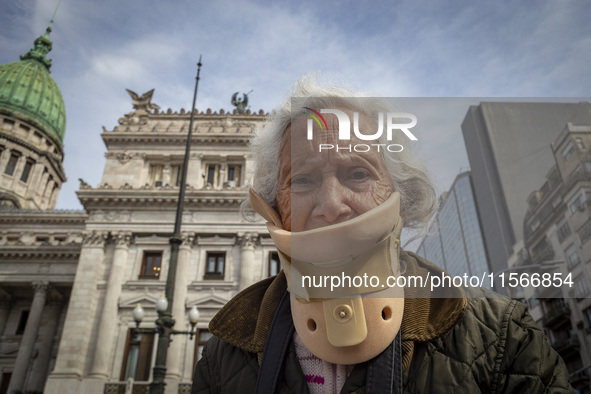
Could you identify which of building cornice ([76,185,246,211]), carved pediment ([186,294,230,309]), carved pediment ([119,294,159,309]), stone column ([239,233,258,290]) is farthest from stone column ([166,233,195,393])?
stone column ([239,233,258,290])

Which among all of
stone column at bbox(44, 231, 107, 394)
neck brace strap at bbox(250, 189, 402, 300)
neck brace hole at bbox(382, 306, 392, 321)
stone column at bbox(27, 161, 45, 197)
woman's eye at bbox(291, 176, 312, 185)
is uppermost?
stone column at bbox(27, 161, 45, 197)

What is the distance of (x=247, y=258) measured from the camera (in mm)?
22391

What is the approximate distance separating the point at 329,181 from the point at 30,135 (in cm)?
6568

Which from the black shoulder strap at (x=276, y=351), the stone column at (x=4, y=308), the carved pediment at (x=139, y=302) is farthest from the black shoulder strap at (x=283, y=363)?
the stone column at (x=4, y=308)

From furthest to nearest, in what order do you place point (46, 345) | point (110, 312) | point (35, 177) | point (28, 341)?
point (35, 177) → point (46, 345) → point (28, 341) → point (110, 312)

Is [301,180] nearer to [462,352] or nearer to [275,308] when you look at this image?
[275,308]

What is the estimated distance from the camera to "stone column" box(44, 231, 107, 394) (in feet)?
63.7

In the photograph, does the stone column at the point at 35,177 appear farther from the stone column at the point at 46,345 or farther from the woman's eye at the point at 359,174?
the woman's eye at the point at 359,174

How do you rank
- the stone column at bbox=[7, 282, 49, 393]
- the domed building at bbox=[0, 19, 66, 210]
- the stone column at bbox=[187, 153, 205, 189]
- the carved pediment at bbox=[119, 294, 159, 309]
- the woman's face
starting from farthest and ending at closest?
Answer: the domed building at bbox=[0, 19, 66, 210] → the stone column at bbox=[187, 153, 205, 189] → the stone column at bbox=[7, 282, 49, 393] → the carved pediment at bbox=[119, 294, 159, 309] → the woman's face

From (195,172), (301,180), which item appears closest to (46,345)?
(195,172)

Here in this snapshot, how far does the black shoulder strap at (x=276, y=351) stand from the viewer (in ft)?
5.26

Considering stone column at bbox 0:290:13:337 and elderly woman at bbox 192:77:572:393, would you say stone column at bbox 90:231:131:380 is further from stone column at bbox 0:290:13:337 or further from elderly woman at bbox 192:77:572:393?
elderly woman at bbox 192:77:572:393

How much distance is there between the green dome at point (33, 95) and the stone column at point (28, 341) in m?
38.5

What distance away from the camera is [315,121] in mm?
1745
